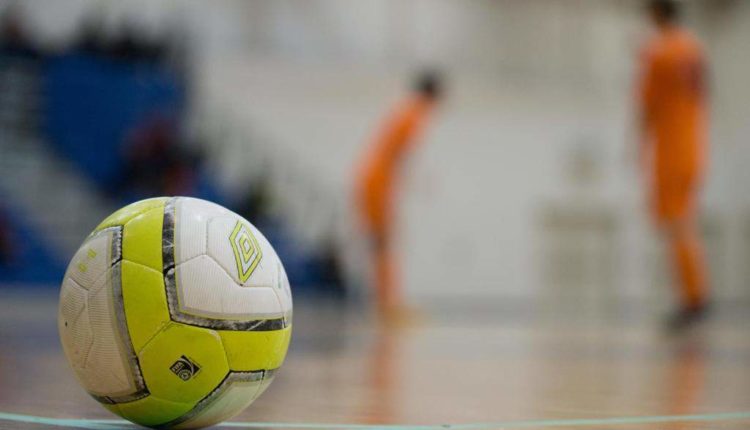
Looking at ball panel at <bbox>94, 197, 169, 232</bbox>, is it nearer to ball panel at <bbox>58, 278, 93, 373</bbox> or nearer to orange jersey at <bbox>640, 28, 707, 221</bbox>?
ball panel at <bbox>58, 278, 93, 373</bbox>

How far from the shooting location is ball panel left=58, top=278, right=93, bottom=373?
7.18ft

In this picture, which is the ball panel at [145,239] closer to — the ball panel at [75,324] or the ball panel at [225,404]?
the ball panel at [75,324]

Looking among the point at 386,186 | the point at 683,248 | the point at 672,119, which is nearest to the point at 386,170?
the point at 386,186

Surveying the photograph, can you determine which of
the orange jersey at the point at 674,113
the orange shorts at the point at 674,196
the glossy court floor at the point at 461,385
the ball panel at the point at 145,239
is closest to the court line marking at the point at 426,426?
the glossy court floor at the point at 461,385

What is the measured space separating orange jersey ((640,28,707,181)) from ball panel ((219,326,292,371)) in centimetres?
583

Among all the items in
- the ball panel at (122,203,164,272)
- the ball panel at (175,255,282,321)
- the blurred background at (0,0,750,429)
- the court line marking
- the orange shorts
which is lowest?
the blurred background at (0,0,750,429)

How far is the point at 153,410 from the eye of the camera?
2.17 m

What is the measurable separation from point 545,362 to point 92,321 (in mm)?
3271

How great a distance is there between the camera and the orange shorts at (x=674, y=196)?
7512 millimetres

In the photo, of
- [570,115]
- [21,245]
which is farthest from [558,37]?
[21,245]

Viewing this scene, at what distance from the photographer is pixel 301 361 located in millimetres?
4785

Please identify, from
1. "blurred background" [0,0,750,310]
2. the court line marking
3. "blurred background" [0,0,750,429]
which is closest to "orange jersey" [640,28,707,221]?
"blurred background" [0,0,750,429]

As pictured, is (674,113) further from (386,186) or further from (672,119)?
(386,186)

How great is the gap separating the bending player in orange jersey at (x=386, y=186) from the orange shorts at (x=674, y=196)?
318 cm
